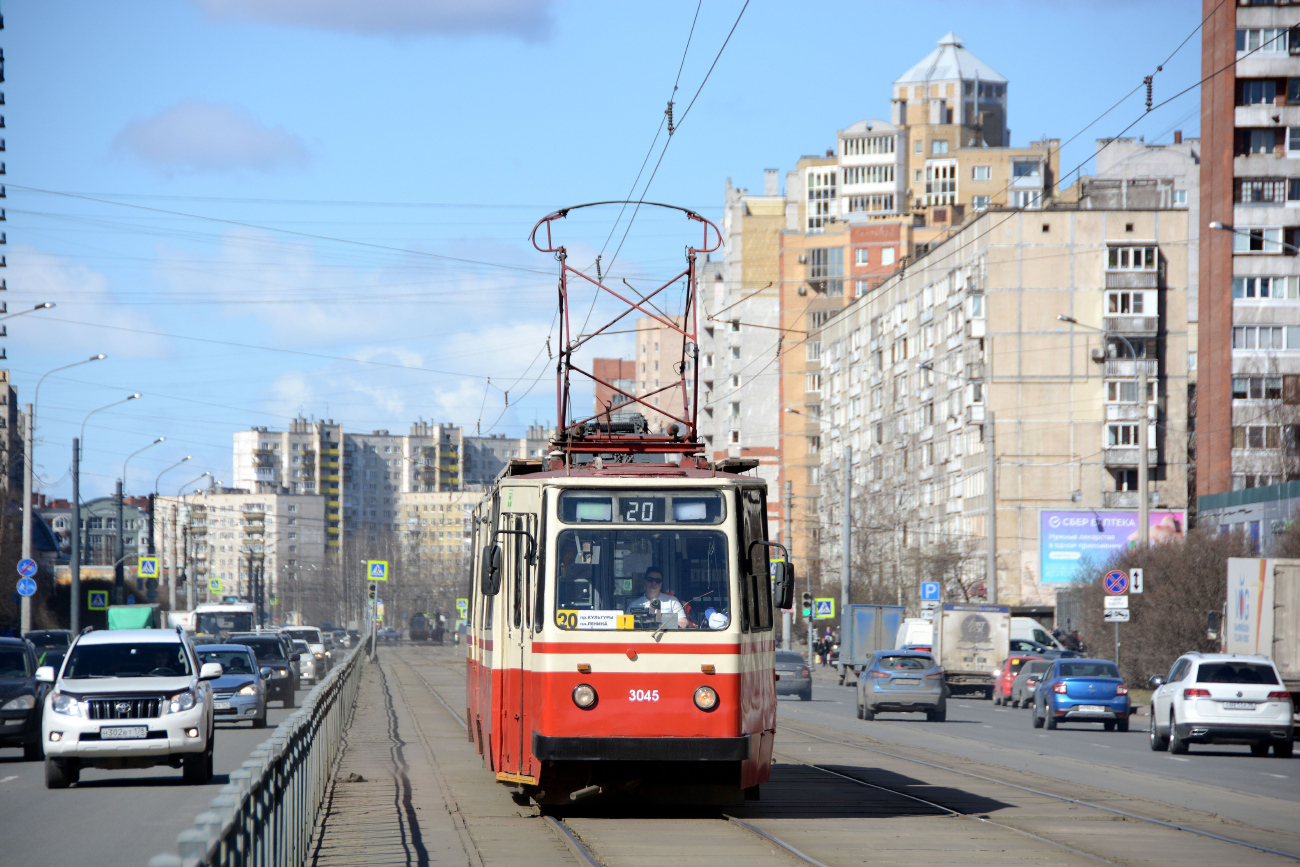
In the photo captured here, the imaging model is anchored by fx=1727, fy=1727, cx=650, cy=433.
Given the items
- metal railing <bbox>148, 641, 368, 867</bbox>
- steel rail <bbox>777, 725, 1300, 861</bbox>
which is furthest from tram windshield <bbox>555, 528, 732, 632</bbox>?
steel rail <bbox>777, 725, 1300, 861</bbox>

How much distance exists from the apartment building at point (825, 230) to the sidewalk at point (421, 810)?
9036 cm

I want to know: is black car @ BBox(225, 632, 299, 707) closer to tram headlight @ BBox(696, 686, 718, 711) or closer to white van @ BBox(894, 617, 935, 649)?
tram headlight @ BBox(696, 686, 718, 711)

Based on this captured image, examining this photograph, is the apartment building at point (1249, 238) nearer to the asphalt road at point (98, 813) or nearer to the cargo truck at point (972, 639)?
the cargo truck at point (972, 639)

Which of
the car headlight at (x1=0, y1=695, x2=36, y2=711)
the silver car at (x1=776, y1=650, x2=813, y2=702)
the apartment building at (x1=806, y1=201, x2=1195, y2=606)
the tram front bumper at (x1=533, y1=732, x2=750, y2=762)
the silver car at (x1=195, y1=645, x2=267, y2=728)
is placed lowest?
the silver car at (x1=776, y1=650, x2=813, y2=702)

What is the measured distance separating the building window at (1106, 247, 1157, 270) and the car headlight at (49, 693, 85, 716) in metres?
71.1

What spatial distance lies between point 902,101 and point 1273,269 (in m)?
92.5

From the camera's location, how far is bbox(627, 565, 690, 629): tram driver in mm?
13805

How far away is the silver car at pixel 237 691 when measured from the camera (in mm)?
29297

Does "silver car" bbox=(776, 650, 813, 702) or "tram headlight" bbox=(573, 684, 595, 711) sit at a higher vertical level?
"tram headlight" bbox=(573, 684, 595, 711)

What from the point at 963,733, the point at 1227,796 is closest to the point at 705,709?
the point at 1227,796

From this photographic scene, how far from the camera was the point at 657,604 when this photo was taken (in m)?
13.9

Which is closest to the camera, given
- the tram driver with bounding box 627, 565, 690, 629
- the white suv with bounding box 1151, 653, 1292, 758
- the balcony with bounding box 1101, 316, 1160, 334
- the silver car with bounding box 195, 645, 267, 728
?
the tram driver with bounding box 627, 565, 690, 629

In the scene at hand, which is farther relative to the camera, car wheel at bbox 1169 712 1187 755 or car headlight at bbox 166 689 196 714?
car wheel at bbox 1169 712 1187 755

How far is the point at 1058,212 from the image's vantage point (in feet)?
270
